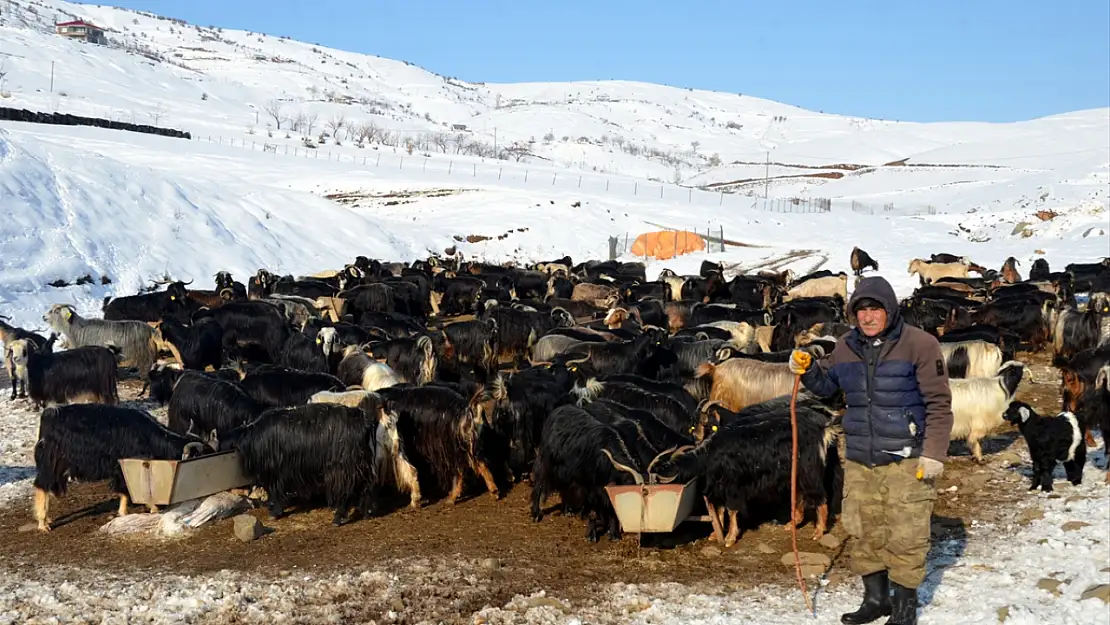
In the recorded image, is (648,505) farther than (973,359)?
No

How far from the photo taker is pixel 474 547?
689 centimetres

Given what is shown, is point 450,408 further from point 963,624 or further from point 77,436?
point 963,624

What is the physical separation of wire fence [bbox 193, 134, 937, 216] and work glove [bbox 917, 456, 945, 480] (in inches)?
1444

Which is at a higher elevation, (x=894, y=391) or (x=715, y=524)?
(x=894, y=391)

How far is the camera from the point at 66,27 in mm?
79688

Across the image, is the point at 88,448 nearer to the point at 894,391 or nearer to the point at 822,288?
the point at 894,391

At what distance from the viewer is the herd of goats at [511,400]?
7.12 m

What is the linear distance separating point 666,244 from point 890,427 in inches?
1036

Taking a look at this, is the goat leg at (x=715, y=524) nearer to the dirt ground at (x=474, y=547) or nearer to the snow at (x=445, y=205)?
the dirt ground at (x=474, y=547)

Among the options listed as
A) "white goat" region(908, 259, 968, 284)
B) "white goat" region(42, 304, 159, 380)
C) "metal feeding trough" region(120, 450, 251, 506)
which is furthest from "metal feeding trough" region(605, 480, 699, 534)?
"white goat" region(908, 259, 968, 284)

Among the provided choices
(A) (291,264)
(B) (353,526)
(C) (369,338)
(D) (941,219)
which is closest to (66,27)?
(A) (291,264)

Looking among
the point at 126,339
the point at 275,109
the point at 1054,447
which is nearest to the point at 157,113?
the point at 275,109

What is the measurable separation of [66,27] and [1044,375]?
3417 inches

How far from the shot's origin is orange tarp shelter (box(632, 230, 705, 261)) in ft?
101
